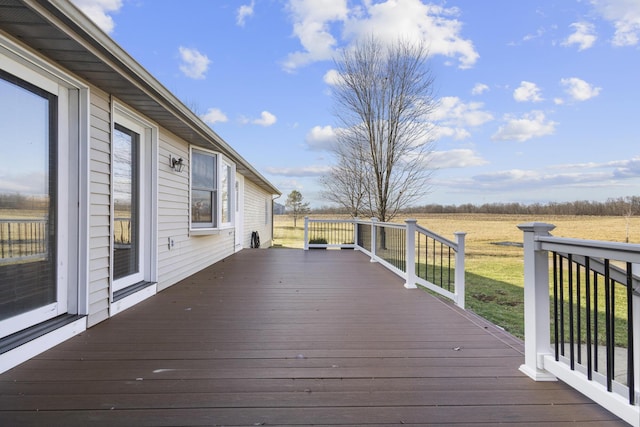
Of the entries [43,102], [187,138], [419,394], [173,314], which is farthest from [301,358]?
[187,138]

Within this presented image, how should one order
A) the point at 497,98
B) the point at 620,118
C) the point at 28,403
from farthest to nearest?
the point at 497,98
the point at 620,118
the point at 28,403

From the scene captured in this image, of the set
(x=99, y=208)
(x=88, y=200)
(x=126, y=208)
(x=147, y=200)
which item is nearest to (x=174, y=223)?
(x=147, y=200)

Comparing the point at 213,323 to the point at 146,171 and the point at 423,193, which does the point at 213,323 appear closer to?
the point at 146,171

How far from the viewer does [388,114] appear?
11703 mm

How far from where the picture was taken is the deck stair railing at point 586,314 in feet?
5.19

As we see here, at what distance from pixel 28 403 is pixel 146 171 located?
117 inches

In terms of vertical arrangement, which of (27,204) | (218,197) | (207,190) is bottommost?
(27,204)

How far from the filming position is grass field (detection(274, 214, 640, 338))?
595 centimetres

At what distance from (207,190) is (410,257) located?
3612 millimetres

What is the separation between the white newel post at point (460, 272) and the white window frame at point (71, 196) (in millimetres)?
3725

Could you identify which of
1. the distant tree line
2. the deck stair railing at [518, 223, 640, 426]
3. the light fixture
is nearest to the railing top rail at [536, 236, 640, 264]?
the deck stair railing at [518, 223, 640, 426]

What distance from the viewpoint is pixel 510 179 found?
17969mm

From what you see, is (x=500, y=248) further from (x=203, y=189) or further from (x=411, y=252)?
(x=203, y=189)

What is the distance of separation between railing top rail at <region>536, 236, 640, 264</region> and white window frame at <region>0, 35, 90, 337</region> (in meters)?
3.39
